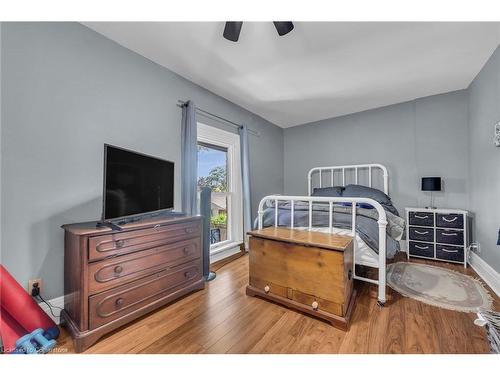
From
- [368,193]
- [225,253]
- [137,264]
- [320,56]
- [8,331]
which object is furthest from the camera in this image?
[368,193]

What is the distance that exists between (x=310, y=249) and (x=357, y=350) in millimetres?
655

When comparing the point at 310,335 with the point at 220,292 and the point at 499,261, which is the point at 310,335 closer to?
the point at 220,292

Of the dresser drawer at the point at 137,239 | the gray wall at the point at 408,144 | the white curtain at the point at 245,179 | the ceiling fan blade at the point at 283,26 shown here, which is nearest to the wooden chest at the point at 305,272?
the dresser drawer at the point at 137,239

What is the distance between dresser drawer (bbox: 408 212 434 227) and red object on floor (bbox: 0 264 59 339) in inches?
157

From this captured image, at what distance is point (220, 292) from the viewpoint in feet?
6.94

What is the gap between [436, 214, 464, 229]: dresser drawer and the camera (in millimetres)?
2763

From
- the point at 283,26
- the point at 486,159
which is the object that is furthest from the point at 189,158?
the point at 486,159

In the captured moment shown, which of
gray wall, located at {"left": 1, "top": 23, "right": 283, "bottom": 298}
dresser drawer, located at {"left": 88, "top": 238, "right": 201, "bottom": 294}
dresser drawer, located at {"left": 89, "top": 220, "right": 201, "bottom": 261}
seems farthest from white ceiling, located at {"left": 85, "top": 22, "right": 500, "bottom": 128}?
dresser drawer, located at {"left": 88, "top": 238, "right": 201, "bottom": 294}

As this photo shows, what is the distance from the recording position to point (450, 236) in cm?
283

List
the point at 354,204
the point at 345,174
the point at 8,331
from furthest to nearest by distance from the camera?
1. the point at 345,174
2. the point at 354,204
3. the point at 8,331

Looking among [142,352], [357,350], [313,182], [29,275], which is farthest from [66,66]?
[313,182]

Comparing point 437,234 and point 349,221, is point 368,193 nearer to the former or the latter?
point 437,234

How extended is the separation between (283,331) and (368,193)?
8.25ft

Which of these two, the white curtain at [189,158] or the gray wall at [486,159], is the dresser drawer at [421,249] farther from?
the white curtain at [189,158]
